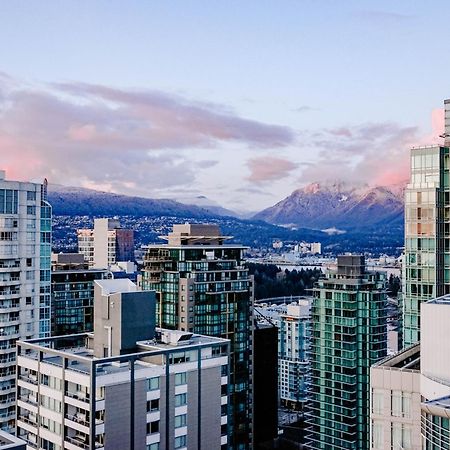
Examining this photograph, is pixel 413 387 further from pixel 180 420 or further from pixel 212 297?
pixel 212 297

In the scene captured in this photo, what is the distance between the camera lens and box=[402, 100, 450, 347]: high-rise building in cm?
4097

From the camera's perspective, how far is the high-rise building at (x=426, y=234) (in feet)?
134

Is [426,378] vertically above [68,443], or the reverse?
[426,378]

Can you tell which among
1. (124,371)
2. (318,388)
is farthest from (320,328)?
(124,371)

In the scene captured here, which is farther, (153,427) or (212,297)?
(212,297)

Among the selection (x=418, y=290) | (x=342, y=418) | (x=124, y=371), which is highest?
(x=418, y=290)

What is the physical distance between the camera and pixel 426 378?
843 inches

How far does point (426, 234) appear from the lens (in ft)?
136

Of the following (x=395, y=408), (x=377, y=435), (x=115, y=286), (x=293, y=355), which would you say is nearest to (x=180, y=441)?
(x=115, y=286)

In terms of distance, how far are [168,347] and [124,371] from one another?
10.3ft

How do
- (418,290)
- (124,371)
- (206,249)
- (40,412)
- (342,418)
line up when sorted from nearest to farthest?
1. (124,371)
2. (40,412)
3. (418,290)
4. (342,418)
5. (206,249)

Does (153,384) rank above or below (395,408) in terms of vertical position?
below

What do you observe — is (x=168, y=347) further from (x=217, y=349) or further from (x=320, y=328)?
(x=320, y=328)

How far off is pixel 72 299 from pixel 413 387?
4915 cm
